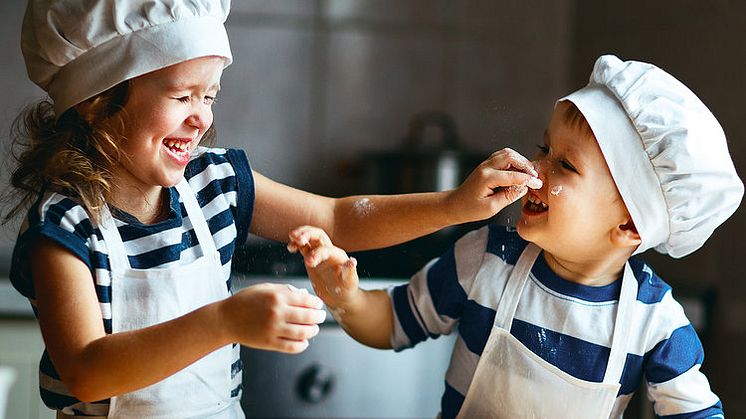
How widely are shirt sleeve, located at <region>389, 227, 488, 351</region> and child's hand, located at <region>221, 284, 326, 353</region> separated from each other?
210 mm

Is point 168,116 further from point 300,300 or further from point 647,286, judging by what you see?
point 647,286

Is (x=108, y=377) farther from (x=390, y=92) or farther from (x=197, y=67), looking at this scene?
(x=390, y=92)

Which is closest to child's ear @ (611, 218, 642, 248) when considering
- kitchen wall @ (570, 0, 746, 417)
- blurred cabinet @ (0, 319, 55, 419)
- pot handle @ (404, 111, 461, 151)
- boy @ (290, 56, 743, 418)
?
boy @ (290, 56, 743, 418)

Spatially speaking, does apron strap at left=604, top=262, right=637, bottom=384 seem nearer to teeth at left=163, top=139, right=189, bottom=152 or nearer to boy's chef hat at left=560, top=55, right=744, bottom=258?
boy's chef hat at left=560, top=55, right=744, bottom=258

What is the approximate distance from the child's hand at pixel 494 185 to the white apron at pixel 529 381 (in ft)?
0.20

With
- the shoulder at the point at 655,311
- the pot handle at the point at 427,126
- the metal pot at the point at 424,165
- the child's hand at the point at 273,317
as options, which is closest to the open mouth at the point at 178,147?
the child's hand at the point at 273,317

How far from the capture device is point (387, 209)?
63cm

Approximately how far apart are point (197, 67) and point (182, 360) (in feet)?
0.55

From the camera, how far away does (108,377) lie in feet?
1.52

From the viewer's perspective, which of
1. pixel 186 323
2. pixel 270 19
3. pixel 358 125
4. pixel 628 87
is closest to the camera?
pixel 186 323

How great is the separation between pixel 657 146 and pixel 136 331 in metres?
0.33

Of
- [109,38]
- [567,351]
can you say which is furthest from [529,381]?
[109,38]

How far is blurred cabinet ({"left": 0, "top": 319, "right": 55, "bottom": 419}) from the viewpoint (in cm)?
59

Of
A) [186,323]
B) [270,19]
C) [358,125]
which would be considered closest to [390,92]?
[358,125]
